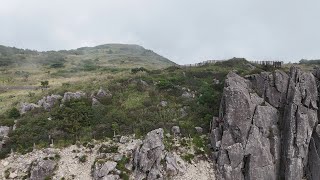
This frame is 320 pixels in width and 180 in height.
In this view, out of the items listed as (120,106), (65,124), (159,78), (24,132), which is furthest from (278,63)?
(24,132)

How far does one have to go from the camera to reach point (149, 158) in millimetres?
43062

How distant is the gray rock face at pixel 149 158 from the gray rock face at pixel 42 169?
10.1m

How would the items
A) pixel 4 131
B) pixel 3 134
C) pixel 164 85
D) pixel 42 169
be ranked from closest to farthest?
pixel 42 169 < pixel 3 134 < pixel 4 131 < pixel 164 85

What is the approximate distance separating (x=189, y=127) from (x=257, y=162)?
11.3 meters

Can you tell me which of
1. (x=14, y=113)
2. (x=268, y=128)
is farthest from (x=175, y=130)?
(x=14, y=113)

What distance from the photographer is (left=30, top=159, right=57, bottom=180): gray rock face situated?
4197 cm

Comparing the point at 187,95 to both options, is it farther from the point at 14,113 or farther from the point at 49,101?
the point at 14,113

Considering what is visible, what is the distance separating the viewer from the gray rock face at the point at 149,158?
42.1 m

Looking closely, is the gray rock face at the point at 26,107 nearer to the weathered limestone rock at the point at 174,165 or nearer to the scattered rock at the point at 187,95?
the scattered rock at the point at 187,95

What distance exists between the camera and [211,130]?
162 ft

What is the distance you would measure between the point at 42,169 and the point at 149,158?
41.8ft

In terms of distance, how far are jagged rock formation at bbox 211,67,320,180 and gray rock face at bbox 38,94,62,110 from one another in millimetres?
25625

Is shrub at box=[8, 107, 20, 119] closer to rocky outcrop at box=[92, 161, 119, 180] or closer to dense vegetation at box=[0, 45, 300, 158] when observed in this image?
dense vegetation at box=[0, 45, 300, 158]

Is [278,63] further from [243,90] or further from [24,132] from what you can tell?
[24,132]
